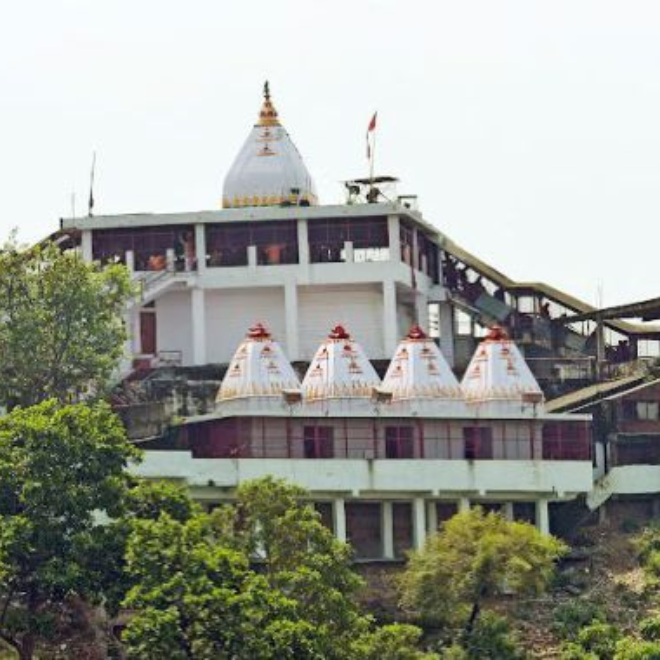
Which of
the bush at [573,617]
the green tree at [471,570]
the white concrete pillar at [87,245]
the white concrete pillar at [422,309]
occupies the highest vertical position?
the white concrete pillar at [87,245]

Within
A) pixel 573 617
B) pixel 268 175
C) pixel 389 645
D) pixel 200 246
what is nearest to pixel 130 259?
pixel 200 246

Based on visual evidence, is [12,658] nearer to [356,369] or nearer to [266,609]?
[266,609]

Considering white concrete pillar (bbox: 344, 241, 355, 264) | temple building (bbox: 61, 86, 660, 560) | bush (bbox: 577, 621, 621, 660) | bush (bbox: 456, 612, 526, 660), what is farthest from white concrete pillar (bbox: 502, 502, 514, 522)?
white concrete pillar (bbox: 344, 241, 355, 264)

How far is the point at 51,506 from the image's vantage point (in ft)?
355

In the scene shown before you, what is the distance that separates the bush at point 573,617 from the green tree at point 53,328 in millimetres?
17627

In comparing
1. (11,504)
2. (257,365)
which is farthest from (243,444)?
(11,504)

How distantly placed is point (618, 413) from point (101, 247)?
65.8 ft

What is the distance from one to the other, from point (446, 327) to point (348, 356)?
16.3 metres

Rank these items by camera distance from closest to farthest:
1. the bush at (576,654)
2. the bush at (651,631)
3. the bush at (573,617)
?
the bush at (576,654) < the bush at (651,631) < the bush at (573,617)

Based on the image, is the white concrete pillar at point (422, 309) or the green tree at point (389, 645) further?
the white concrete pillar at point (422, 309)

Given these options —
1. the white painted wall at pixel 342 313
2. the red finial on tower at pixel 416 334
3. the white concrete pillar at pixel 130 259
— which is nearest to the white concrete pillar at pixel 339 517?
the red finial on tower at pixel 416 334

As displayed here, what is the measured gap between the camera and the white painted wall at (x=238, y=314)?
135 metres

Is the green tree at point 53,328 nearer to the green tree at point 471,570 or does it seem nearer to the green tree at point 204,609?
the green tree at point 471,570

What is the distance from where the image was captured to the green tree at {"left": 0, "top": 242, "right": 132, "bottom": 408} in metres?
122
